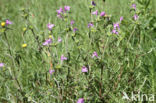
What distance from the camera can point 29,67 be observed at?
80.5 inches

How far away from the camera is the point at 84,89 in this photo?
149 cm

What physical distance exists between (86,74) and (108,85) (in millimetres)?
224

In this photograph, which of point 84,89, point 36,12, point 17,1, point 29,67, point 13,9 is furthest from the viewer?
point 17,1

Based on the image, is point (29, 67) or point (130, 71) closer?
point (130, 71)

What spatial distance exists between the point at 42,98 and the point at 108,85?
1.63ft

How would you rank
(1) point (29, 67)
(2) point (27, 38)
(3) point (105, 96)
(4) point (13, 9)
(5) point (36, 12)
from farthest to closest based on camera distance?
1. (4) point (13, 9)
2. (5) point (36, 12)
3. (2) point (27, 38)
4. (1) point (29, 67)
5. (3) point (105, 96)

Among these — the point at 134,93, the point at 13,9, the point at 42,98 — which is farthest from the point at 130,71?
the point at 13,9

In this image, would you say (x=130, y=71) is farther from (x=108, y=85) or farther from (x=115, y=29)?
(x=115, y=29)

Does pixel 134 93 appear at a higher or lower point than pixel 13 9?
lower

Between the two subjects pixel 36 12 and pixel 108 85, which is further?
pixel 36 12

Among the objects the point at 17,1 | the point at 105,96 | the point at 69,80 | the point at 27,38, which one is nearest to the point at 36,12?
the point at 27,38

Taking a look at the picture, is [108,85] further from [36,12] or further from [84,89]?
[36,12]

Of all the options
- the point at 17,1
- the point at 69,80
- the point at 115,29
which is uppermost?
the point at 17,1

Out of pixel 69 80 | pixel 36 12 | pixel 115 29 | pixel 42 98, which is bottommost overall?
pixel 42 98
